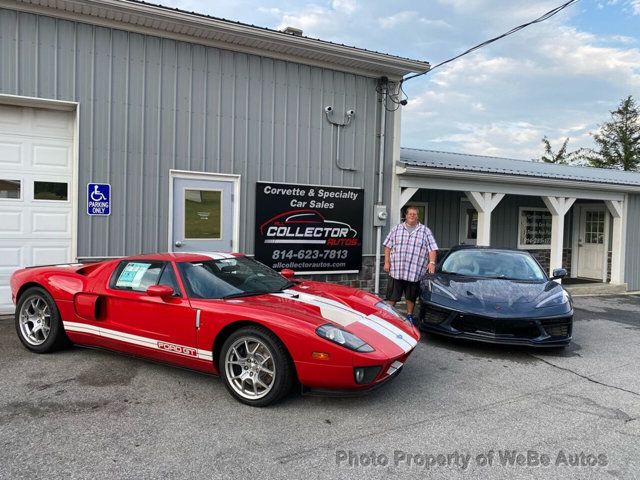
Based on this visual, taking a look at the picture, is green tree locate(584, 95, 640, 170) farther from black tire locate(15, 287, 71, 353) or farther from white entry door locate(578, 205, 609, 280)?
black tire locate(15, 287, 71, 353)

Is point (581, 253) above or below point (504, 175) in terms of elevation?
below

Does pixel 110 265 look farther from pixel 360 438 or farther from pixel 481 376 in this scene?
pixel 481 376

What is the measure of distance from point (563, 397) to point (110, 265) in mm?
4311

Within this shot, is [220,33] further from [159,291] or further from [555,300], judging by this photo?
[555,300]

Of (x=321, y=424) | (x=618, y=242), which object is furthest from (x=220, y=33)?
(x=618, y=242)

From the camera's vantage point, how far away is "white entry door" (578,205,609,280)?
44.2ft

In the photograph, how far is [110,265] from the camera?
187 inches

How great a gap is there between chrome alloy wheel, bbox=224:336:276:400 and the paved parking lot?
0.14m

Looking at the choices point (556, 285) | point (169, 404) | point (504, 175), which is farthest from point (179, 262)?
point (504, 175)

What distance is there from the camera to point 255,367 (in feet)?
12.2

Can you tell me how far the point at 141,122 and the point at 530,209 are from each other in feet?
34.5

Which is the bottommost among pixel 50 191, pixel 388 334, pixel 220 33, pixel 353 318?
pixel 388 334

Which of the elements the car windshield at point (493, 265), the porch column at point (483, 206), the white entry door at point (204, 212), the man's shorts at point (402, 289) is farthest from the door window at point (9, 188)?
the porch column at point (483, 206)

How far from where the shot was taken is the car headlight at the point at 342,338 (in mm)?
3521
